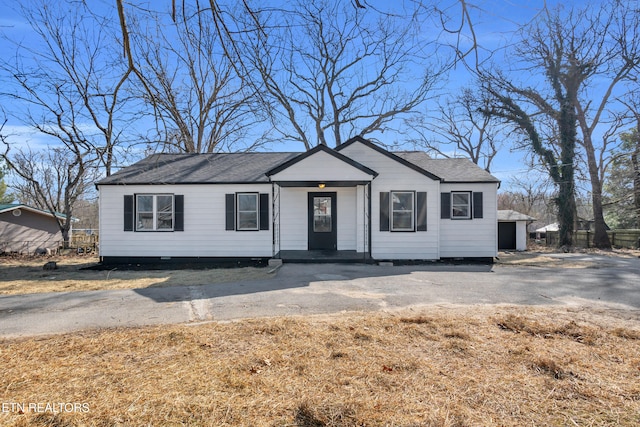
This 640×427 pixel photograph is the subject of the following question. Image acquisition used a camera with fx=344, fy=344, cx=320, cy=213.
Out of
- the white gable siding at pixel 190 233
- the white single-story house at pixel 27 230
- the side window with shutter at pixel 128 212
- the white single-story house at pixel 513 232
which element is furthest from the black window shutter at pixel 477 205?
the white single-story house at pixel 27 230

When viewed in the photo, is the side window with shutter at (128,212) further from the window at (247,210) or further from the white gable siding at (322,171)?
the white gable siding at (322,171)

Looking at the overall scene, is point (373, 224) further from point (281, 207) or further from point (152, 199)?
point (152, 199)

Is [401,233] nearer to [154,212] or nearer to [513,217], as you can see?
[154,212]

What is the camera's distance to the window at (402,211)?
11.7 m

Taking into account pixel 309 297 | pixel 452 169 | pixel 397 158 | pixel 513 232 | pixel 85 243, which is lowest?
pixel 309 297

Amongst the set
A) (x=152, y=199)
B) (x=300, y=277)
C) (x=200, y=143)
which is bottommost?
(x=300, y=277)

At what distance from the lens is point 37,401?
8.46ft

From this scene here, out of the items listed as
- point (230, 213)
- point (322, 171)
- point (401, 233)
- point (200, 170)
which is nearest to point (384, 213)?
point (401, 233)

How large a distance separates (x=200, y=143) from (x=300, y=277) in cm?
1686

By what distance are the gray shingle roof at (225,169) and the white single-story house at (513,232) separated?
7.05 metres

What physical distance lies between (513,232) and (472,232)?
880cm

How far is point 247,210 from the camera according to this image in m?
12.0

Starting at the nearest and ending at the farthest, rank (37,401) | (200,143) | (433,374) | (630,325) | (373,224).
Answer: (37,401) < (433,374) < (630,325) < (373,224) < (200,143)

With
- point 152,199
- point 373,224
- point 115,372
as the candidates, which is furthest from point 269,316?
point 152,199
